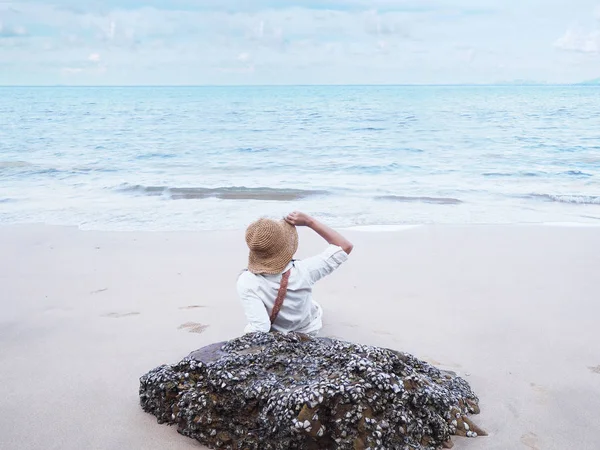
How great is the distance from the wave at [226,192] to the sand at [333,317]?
154 inches

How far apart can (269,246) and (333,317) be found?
1.61 m

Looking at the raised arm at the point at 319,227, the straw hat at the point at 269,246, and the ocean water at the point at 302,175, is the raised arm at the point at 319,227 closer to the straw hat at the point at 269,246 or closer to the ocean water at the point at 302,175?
the straw hat at the point at 269,246

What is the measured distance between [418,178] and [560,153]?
23.6ft


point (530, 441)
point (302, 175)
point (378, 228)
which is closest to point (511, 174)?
point (302, 175)

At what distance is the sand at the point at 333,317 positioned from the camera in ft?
11.6

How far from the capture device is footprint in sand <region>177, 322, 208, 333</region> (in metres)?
5.04

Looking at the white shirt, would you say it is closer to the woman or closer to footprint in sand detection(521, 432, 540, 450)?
the woman

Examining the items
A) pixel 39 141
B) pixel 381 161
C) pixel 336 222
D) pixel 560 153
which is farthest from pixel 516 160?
pixel 39 141

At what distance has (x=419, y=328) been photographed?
508 centimetres

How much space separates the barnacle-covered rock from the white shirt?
0.48 meters

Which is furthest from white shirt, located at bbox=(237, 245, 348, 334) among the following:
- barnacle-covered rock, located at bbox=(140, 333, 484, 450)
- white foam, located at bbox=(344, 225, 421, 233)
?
white foam, located at bbox=(344, 225, 421, 233)

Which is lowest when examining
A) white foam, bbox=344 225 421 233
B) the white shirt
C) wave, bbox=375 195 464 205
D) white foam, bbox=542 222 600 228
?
wave, bbox=375 195 464 205

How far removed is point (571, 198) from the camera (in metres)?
12.0

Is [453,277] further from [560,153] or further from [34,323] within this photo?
[560,153]
